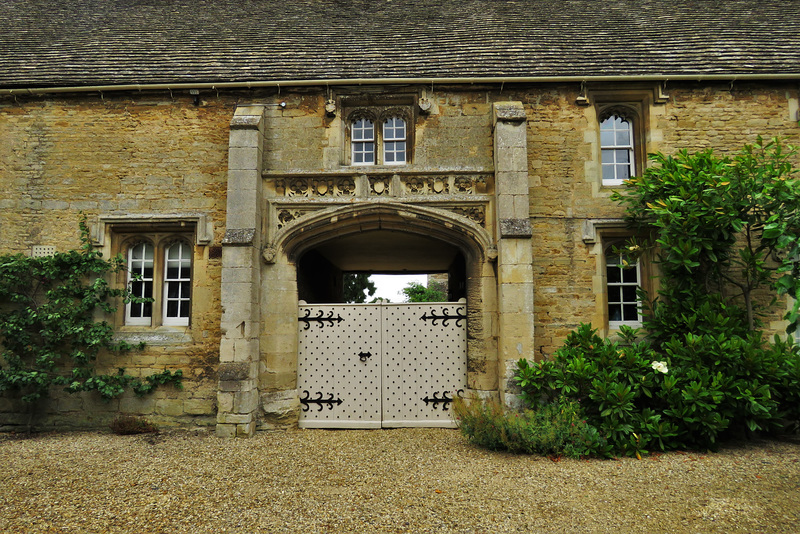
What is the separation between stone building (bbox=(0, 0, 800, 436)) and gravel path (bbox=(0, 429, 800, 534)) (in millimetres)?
1348

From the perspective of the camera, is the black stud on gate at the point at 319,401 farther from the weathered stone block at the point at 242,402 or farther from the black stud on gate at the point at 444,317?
the black stud on gate at the point at 444,317

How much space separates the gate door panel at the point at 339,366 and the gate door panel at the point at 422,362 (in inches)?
8.4

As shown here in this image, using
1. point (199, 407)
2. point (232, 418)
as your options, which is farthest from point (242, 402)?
point (199, 407)

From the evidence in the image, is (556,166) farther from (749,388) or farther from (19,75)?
(19,75)

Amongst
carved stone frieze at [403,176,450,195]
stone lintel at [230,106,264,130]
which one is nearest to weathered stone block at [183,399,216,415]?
stone lintel at [230,106,264,130]

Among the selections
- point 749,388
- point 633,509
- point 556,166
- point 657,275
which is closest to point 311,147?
point 556,166

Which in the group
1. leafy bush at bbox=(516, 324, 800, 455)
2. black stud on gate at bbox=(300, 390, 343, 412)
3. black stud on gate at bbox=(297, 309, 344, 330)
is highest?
black stud on gate at bbox=(297, 309, 344, 330)

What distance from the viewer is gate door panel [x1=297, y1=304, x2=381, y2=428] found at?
25.1 feet

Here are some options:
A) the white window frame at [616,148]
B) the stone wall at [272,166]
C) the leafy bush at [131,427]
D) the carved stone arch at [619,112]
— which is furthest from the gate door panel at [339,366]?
the carved stone arch at [619,112]

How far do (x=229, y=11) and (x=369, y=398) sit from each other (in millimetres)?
9286

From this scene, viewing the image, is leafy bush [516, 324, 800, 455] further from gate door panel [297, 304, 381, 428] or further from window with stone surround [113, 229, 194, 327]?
window with stone surround [113, 229, 194, 327]

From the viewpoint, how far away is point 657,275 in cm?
772

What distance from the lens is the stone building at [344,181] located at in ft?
24.6

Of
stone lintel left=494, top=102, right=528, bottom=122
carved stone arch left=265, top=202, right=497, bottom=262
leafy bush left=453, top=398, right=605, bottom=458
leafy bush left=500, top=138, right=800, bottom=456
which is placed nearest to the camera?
leafy bush left=453, top=398, right=605, bottom=458
